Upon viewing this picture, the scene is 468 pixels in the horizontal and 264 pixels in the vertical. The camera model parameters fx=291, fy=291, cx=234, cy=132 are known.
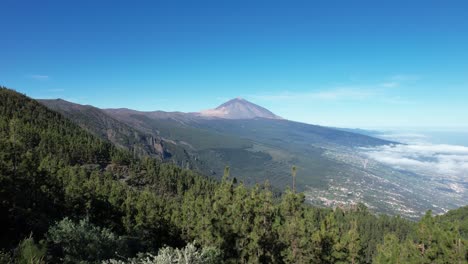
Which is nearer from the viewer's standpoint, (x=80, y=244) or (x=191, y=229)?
(x=80, y=244)

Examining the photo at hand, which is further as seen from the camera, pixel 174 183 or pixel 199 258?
pixel 174 183

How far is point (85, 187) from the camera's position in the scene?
200 feet

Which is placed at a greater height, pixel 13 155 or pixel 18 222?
pixel 13 155

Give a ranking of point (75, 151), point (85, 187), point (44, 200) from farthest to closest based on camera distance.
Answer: point (75, 151)
point (85, 187)
point (44, 200)

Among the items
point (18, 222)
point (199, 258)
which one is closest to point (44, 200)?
point (18, 222)

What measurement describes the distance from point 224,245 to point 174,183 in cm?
10166

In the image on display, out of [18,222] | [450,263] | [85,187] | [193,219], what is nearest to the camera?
[450,263]

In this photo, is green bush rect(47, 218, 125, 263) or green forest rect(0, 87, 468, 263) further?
green forest rect(0, 87, 468, 263)

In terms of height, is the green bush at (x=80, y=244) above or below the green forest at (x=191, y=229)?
above

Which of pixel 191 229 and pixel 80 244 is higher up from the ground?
pixel 80 244

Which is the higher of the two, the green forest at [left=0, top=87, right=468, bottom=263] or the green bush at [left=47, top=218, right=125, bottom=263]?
the green bush at [left=47, top=218, right=125, bottom=263]

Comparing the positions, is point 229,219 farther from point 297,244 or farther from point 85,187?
point 85,187

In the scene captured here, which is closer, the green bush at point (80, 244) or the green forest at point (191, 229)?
the green bush at point (80, 244)

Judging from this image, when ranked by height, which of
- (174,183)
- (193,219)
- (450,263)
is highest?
(450,263)
